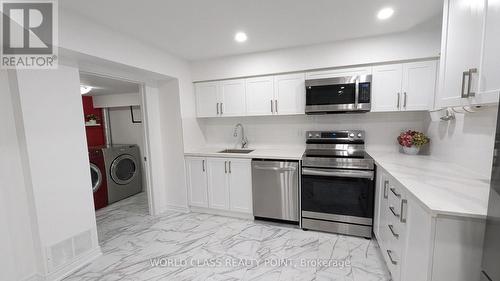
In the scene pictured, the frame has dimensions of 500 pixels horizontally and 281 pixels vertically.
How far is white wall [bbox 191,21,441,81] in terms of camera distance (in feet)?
7.37

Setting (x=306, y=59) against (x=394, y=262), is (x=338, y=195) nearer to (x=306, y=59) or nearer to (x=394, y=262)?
(x=394, y=262)

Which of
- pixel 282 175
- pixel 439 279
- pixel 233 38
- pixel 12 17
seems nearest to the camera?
pixel 439 279

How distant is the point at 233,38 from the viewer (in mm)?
2408

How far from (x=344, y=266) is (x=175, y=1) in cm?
275

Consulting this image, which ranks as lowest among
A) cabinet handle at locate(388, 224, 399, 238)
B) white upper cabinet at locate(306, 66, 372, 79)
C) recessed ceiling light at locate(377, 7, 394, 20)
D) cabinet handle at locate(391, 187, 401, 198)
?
cabinet handle at locate(388, 224, 399, 238)

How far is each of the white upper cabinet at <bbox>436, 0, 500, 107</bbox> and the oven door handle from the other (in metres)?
0.95

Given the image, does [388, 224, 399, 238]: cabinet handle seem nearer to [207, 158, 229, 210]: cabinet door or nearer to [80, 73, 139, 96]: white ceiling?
[207, 158, 229, 210]: cabinet door

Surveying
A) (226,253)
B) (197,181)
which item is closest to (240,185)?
(197,181)

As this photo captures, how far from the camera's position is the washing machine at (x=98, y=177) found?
3.32m

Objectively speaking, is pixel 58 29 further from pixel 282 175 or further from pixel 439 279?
pixel 439 279

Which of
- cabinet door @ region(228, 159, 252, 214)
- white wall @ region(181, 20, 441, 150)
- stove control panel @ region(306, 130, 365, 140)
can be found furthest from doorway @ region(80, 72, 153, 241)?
stove control panel @ region(306, 130, 365, 140)

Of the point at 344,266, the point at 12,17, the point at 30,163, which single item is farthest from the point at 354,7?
the point at 30,163

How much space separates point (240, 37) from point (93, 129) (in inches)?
151

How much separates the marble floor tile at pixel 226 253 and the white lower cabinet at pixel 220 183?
9.4 inches
